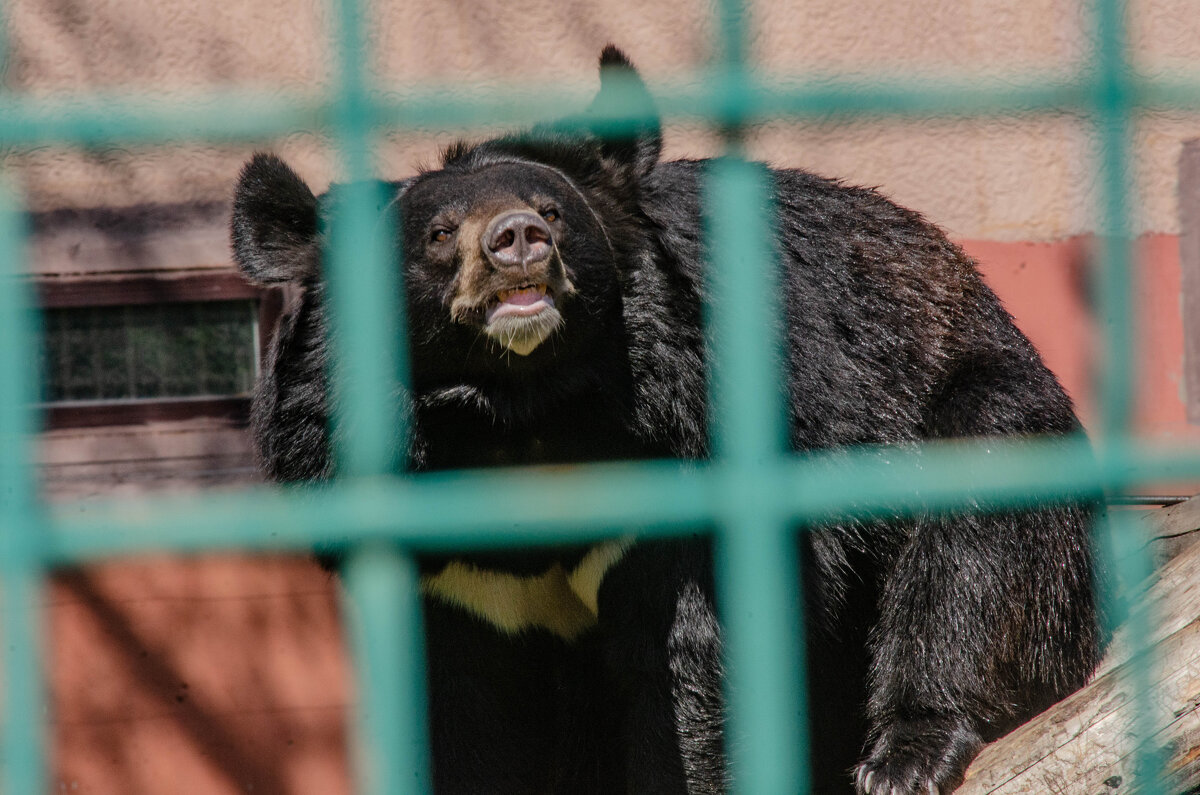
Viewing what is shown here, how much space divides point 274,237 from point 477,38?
6.18ft

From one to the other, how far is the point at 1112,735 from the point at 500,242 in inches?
63.0

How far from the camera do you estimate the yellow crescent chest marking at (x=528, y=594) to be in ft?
11.2

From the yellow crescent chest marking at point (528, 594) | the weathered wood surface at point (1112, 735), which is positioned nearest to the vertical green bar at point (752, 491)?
the weathered wood surface at point (1112, 735)

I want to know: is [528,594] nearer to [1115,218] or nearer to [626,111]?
[626,111]

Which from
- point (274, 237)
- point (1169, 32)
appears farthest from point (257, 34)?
point (1169, 32)

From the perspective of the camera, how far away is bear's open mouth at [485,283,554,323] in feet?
9.70

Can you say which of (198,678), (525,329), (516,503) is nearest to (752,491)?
(516,503)

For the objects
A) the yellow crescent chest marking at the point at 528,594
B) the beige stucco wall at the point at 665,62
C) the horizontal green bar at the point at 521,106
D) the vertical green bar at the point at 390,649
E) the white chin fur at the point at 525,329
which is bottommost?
the yellow crescent chest marking at the point at 528,594

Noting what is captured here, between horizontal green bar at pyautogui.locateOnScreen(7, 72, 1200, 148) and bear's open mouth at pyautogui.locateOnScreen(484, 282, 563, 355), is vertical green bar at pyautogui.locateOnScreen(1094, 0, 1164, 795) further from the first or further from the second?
bear's open mouth at pyautogui.locateOnScreen(484, 282, 563, 355)

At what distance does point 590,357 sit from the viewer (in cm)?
320

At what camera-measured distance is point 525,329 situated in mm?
2951

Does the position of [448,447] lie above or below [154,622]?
above

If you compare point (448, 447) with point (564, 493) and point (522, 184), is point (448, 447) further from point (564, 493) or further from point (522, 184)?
point (564, 493)

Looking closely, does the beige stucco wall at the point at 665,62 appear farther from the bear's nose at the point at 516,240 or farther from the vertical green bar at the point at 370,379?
the vertical green bar at the point at 370,379
